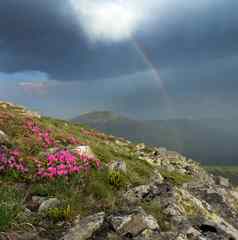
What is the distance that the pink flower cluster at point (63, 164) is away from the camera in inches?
599

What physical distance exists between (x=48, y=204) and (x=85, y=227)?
2156 mm

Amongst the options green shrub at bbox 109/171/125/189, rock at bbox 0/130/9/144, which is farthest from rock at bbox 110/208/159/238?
rock at bbox 0/130/9/144

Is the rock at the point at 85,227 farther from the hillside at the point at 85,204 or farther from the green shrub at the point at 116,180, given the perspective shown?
the green shrub at the point at 116,180

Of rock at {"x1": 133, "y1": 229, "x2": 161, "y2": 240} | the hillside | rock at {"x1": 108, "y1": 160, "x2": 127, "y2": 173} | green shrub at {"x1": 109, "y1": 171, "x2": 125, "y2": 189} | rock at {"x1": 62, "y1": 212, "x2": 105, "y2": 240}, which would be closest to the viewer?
rock at {"x1": 62, "y1": 212, "x2": 105, "y2": 240}

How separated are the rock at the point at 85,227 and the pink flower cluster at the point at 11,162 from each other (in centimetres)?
530

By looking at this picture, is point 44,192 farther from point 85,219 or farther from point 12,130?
point 12,130

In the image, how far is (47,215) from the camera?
12023 mm

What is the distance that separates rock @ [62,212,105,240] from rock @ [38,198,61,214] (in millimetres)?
1203

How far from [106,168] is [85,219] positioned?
16.5 ft

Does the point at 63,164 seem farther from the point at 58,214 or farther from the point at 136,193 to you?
the point at 58,214

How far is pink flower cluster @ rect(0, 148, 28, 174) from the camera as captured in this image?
15969 mm

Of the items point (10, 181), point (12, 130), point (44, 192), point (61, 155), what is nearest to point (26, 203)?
point (44, 192)

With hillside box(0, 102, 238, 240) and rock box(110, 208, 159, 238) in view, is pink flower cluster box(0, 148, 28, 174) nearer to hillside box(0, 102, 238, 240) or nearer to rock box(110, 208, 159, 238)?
hillside box(0, 102, 238, 240)

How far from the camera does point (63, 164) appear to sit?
16125 millimetres
